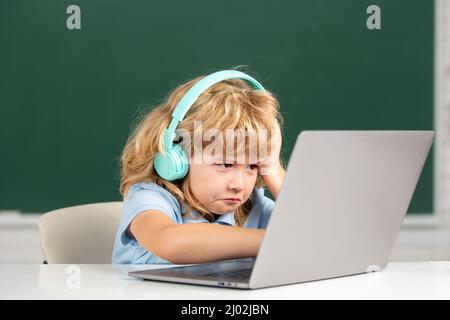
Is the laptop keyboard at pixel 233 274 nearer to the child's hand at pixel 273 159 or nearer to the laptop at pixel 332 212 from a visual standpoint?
the laptop at pixel 332 212

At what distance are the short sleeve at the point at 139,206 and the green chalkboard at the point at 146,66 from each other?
151cm

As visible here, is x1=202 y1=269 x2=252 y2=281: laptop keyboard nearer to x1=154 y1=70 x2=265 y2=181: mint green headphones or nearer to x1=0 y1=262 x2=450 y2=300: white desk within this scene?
x1=0 y1=262 x2=450 y2=300: white desk

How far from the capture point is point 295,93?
2848 millimetres

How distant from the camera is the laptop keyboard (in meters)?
0.88

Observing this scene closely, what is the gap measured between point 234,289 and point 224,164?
1.52ft

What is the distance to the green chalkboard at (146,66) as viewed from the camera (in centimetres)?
278

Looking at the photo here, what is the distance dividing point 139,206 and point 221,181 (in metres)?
0.16

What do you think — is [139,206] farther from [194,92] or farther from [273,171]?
[273,171]

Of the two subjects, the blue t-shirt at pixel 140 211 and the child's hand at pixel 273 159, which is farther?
the child's hand at pixel 273 159

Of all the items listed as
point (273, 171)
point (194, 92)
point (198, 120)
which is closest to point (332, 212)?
point (194, 92)

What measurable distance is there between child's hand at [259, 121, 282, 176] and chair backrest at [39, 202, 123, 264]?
0.31 metres

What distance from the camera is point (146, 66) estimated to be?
9.27ft

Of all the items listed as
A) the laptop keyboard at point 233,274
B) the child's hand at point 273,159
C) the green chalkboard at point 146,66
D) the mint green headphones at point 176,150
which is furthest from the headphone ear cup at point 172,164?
the green chalkboard at point 146,66

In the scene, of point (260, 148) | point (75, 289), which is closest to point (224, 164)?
point (260, 148)
